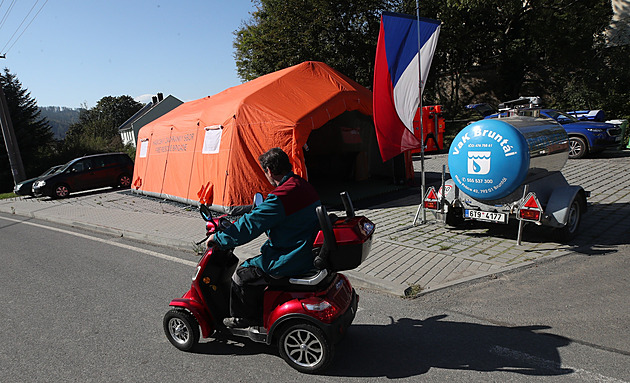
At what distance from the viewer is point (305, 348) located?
3371 mm

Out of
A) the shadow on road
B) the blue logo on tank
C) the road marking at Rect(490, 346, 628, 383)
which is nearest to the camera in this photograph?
the road marking at Rect(490, 346, 628, 383)

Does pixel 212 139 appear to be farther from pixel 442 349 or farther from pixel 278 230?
pixel 442 349

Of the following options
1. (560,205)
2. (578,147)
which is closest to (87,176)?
(560,205)

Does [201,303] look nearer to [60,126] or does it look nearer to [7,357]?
[7,357]

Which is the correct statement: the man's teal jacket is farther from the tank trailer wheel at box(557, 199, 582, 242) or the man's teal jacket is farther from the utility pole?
the utility pole

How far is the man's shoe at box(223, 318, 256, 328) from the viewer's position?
12.0 ft

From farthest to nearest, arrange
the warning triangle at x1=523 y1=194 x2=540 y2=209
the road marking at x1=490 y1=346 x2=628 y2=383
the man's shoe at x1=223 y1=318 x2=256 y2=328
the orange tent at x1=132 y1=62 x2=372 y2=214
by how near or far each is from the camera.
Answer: the orange tent at x1=132 y1=62 x2=372 y2=214 < the warning triangle at x1=523 y1=194 x2=540 y2=209 < the man's shoe at x1=223 y1=318 x2=256 y2=328 < the road marking at x1=490 y1=346 x2=628 y2=383

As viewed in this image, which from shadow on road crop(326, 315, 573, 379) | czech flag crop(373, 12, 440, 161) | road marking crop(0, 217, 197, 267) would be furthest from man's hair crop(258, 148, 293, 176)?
czech flag crop(373, 12, 440, 161)

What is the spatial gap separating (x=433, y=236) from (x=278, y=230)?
4549 millimetres

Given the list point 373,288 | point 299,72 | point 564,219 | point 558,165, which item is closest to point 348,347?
point 373,288

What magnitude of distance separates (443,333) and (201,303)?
2.27 meters

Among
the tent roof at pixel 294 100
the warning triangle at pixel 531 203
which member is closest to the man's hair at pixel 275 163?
the warning triangle at pixel 531 203

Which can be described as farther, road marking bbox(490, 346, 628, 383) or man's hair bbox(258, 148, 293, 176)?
man's hair bbox(258, 148, 293, 176)

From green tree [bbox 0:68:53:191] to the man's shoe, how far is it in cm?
3314
